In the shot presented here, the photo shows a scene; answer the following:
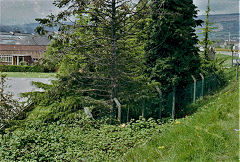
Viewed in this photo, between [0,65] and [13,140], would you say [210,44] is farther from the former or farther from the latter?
[13,140]

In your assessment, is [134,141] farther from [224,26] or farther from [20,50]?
[20,50]

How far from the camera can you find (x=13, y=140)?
494cm

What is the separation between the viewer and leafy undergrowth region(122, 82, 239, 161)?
3.12 metres

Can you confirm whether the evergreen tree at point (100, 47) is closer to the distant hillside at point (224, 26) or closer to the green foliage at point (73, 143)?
the distant hillside at point (224, 26)

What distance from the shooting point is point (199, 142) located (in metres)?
3.35

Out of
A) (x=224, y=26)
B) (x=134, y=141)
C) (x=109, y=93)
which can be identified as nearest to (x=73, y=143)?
(x=134, y=141)

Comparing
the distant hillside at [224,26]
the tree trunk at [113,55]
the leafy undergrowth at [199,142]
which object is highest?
the distant hillside at [224,26]

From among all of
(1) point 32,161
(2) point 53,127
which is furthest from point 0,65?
(1) point 32,161

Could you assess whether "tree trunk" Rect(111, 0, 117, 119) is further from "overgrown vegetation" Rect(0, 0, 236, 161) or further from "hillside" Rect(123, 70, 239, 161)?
"hillside" Rect(123, 70, 239, 161)

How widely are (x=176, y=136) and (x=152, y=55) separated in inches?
250

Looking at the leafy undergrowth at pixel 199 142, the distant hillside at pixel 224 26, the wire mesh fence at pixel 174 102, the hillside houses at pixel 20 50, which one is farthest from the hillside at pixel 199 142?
the distant hillside at pixel 224 26

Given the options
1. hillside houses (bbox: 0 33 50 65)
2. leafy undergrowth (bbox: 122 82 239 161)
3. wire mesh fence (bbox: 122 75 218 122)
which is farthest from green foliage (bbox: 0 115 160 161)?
wire mesh fence (bbox: 122 75 218 122)

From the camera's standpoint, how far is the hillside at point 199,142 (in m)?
3.12

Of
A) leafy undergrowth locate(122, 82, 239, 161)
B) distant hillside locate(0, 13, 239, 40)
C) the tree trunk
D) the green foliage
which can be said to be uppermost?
distant hillside locate(0, 13, 239, 40)
